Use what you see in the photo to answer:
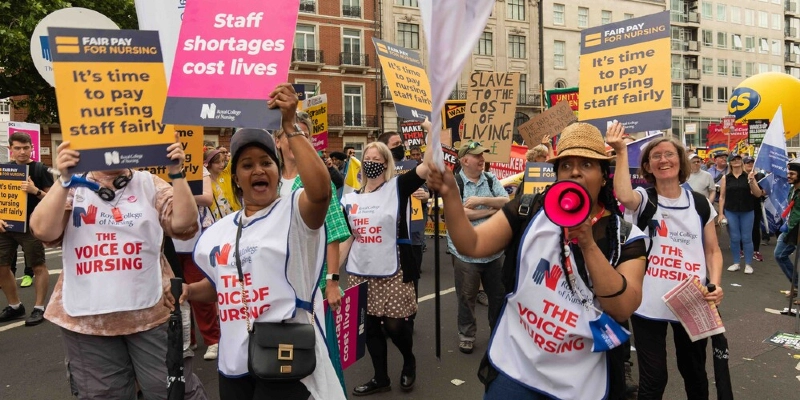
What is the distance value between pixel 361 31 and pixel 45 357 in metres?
33.7

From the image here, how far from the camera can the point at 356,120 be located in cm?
3662

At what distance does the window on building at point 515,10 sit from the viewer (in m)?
41.5

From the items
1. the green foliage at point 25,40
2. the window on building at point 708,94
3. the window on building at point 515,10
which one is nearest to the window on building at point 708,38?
the window on building at point 708,94

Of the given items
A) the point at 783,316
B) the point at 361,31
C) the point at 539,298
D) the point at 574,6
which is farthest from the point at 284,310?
the point at 574,6

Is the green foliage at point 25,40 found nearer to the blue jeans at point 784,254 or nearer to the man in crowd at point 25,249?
the man in crowd at point 25,249

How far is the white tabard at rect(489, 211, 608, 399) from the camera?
85.5 inches

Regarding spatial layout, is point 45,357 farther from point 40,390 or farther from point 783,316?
point 783,316

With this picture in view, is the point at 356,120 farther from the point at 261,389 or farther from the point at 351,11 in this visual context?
the point at 261,389

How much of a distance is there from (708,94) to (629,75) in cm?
5819

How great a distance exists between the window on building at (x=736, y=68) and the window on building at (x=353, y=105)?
42227 mm

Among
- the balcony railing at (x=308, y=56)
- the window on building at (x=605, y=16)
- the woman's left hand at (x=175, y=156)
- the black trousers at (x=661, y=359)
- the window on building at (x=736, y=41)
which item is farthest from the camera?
the window on building at (x=736, y=41)

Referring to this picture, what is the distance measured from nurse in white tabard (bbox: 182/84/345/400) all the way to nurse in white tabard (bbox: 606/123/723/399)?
81.6 inches

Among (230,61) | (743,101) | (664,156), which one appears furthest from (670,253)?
(743,101)

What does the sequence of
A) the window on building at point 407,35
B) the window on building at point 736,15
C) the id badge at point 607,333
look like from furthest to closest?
the window on building at point 736,15, the window on building at point 407,35, the id badge at point 607,333
